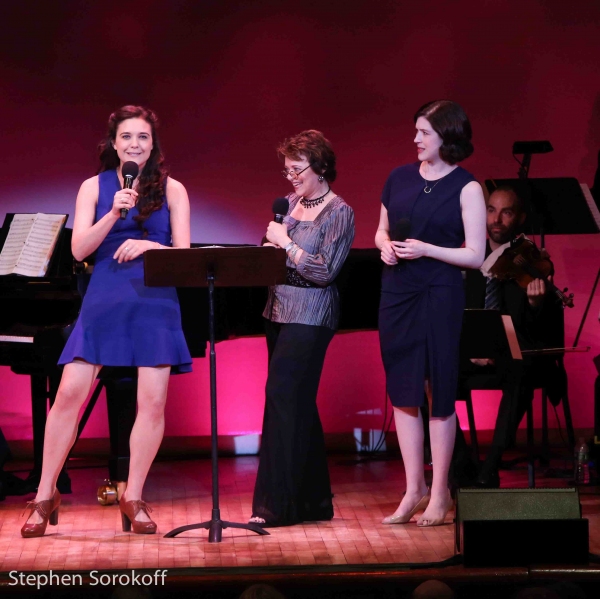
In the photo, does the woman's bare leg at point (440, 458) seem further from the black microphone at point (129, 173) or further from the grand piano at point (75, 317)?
the black microphone at point (129, 173)

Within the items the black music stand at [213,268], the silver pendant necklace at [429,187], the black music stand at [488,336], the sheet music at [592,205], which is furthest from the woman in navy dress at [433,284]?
the sheet music at [592,205]

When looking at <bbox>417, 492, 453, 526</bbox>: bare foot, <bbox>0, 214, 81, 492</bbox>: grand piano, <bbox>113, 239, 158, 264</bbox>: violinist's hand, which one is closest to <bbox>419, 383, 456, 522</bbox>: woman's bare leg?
<bbox>417, 492, 453, 526</bbox>: bare foot

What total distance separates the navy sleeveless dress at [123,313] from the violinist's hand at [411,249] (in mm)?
1001

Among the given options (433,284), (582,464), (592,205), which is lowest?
(582,464)

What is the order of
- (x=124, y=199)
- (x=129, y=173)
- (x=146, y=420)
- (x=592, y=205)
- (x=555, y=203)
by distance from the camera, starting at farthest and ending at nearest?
(x=555, y=203), (x=592, y=205), (x=146, y=420), (x=129, y=173), (x=124, y=199)

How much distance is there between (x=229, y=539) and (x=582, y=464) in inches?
91.9

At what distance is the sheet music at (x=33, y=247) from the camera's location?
542 centimetres

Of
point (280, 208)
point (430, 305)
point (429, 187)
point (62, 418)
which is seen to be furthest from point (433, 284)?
point (62, 418)

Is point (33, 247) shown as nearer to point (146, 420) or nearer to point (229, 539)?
point (146, 420)

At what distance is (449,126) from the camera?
455 cm

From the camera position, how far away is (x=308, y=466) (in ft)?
15.8

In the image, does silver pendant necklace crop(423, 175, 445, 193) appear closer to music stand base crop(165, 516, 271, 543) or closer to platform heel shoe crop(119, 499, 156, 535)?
music stand base crop(165, 516, 271, 543)

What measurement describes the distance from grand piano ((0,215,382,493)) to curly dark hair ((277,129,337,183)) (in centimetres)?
98

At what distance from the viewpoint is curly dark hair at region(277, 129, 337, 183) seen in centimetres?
470
